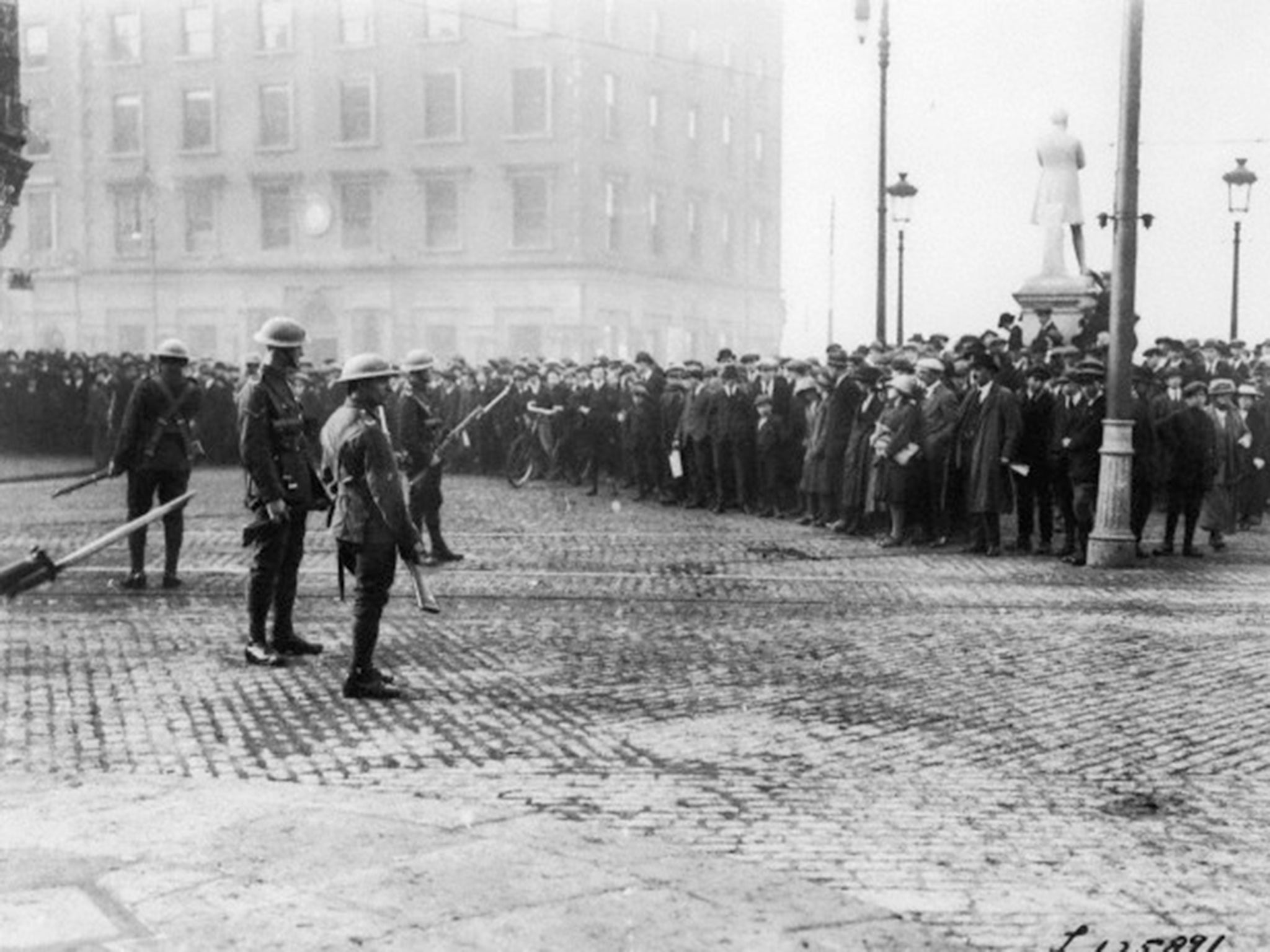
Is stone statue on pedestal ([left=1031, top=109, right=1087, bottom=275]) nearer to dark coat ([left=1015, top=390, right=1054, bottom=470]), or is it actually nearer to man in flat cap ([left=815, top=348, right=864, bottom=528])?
man in flat cap ([left=815, top=348, right=864, bottom=528])

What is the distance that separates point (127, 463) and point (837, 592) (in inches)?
222

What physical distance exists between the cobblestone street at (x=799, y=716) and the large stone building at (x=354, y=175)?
35489 millimetres

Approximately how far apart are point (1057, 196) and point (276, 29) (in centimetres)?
3456

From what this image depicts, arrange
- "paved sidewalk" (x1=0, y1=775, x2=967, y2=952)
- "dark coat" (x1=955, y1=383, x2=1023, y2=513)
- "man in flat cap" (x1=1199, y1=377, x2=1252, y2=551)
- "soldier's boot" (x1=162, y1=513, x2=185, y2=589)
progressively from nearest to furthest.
Answer: "paved sidewalk" (x1=0, y1=775, x2=967, y2=952)
"soldier's boot" (x1=162, y1=513, x2=185, y2=589)
"dark coat" (x1=955, y1=383, x2=1023, y2=513)
"man in flat cap" (x1=1199, y1=377, x2=1252, y2=551)

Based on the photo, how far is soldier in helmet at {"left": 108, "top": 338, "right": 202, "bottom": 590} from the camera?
1301 cm

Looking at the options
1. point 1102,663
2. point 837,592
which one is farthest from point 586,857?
point 837,592

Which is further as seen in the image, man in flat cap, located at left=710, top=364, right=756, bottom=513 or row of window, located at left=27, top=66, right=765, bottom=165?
row of window, located at left=27, top=66, right=765, bottom=165

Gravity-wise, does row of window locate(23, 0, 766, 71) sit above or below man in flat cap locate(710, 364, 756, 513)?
above

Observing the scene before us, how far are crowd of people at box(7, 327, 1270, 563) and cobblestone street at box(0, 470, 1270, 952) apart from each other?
1379mm

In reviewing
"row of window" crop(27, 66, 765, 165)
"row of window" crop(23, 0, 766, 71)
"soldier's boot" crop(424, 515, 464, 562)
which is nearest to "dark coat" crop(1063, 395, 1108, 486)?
"soldier's boot" crop(424, 515, 464, 562)

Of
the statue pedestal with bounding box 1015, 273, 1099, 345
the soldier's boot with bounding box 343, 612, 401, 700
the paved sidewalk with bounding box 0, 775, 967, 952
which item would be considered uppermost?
the statue pedestal with bounding box 1015, 273, 1099, 345

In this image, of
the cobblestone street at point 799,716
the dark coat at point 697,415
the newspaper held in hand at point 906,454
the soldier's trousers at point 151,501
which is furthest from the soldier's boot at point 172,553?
the dark coat at point 697,415

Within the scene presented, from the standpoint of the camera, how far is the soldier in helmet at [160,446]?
13.0 metres

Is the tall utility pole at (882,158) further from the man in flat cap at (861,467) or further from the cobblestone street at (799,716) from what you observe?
the cobblestone street at (799,716)
